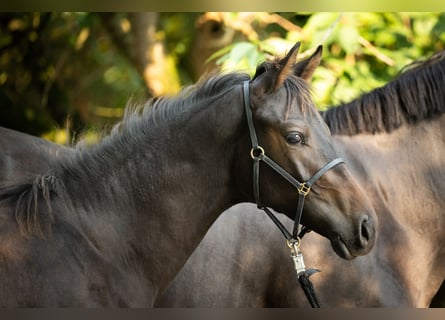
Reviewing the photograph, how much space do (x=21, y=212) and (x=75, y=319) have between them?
2.02 feet

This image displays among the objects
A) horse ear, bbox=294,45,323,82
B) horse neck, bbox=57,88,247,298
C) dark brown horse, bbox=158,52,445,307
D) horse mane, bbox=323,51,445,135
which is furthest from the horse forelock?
horse mane, bbox=323,51,445,135

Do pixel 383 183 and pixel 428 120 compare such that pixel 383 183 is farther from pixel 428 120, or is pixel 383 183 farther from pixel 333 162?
pixel 333 162

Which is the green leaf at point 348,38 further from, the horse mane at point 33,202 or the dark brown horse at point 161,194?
the horse mane at point 33,202

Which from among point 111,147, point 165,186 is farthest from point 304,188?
point 111,147

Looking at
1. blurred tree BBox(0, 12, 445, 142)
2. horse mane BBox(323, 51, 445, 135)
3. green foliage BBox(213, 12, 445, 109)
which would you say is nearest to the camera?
horse mane BBox(323, 51, 445, 135)

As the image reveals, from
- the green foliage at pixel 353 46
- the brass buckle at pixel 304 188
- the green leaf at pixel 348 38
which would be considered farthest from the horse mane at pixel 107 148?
the green leaf at pixel 348 38

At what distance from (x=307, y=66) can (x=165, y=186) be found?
0.78 meters

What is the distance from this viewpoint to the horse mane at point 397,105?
419 cm

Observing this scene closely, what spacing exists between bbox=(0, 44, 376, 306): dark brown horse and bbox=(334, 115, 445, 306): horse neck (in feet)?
2.83

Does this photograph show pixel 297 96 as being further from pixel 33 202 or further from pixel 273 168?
pixel 33 202

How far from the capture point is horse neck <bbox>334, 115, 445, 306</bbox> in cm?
405

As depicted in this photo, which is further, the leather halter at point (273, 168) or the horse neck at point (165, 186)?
the horse neck at point (165, 186)

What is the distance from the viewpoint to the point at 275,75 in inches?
127

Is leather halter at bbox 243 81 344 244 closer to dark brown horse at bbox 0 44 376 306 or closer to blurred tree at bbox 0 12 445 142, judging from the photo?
dark brown horse at bbox 0 44 376 306
